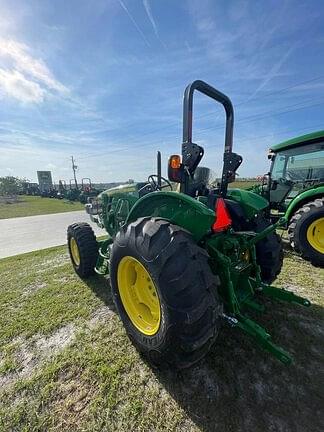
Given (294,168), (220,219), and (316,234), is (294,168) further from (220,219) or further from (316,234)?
(220,219)

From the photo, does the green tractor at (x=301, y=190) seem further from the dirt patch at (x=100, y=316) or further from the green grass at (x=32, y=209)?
the green grass at (x=32, y=209)

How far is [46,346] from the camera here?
2.39 m

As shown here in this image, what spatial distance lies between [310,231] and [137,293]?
3.49 metres

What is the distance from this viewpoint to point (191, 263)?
5.32 feet

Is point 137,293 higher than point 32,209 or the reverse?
higher

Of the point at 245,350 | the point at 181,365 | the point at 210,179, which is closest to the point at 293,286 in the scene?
the point at 245,350

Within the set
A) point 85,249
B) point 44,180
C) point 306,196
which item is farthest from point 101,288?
point 44,180

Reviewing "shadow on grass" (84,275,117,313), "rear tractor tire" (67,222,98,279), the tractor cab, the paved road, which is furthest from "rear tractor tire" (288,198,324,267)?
the paved road

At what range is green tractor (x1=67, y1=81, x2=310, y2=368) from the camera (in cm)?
162

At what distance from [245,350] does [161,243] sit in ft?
4.30

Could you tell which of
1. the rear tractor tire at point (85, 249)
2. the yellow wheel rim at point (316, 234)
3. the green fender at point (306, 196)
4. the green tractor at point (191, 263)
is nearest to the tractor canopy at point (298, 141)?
the green fender at point (306, 196)

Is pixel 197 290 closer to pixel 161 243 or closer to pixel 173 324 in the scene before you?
pixel 173 324

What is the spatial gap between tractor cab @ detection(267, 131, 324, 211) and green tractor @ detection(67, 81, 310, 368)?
3.52 meters

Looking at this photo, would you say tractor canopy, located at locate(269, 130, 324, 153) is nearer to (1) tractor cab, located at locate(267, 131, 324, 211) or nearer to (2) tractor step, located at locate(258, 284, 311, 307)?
(1) tractor cab, located at locate(267, 131, 324, 211)
